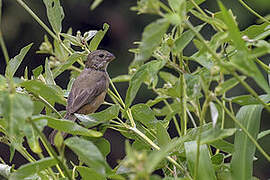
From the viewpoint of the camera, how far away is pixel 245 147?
1428 millimetres

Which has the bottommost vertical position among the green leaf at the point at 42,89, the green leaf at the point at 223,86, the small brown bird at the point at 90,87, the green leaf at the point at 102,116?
the small brown bird at the point at 90,87

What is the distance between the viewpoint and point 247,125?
57.6 inches

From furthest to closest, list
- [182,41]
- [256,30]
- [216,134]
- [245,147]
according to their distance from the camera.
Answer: [256,30]
[245,147]
[182,41]
[216,134]

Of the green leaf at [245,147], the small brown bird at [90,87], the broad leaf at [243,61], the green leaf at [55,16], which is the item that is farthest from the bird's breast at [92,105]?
the broad leaf at [243,61]

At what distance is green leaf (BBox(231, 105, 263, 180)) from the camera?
138cm

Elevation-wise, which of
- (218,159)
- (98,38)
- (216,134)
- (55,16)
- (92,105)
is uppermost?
(55,16)

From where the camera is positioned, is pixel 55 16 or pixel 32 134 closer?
pixel 32 134

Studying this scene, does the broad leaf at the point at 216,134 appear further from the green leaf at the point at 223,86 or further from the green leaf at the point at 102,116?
the green leaf at the point at 102,116

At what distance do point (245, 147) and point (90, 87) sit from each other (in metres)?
1.88

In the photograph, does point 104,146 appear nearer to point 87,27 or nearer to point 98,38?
point 98,38

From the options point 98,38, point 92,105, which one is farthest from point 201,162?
point 92,105

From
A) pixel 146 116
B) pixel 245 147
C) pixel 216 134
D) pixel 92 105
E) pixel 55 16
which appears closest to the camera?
pixel 216 134

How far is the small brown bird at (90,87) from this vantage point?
2.93 meters

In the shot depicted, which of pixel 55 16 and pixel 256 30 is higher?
pixel 55 16
